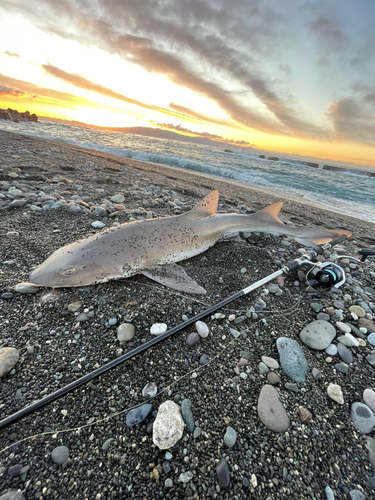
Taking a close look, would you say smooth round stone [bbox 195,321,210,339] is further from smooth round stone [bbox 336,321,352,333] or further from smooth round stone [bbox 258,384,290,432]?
smooth round stone [bbox 336,321,352,333]

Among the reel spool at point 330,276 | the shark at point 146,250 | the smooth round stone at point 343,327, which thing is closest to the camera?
the smooth round stone at point 343,327

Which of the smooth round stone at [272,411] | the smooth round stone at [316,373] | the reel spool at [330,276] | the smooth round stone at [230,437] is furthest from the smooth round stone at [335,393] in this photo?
the reel spool at [330,276]

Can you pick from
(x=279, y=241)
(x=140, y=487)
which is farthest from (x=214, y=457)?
(x=279, y=241)

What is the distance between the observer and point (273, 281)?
368 cm

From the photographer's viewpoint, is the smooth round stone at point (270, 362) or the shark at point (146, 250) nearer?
the smooth round stone at point (270, 362)

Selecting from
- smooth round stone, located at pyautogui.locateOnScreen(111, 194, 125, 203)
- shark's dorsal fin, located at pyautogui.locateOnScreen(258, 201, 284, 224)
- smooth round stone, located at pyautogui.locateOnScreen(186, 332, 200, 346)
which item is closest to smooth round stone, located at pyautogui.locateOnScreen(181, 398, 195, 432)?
smooth round stone, located at pyautogui.locateOnScreen(186, 332, 200, 346)

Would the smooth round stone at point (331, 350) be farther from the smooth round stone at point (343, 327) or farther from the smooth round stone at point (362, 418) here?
the smooth round stone at point (362, 418)

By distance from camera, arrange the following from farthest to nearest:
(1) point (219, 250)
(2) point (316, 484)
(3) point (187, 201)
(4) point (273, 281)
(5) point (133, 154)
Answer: (5) point (133, 154), (3) point (187, 201), (1) point (219, 250), (4) point (273, 281), (2) point (316, 484)

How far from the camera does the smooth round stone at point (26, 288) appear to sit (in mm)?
2758

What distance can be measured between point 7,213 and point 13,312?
9.80ft

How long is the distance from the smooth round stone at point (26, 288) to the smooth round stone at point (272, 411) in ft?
9.03

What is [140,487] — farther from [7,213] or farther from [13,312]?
[7,213]

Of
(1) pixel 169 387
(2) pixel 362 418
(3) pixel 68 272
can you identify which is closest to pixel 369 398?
(2) pixel 362 418

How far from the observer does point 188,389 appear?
2061 millimetres
